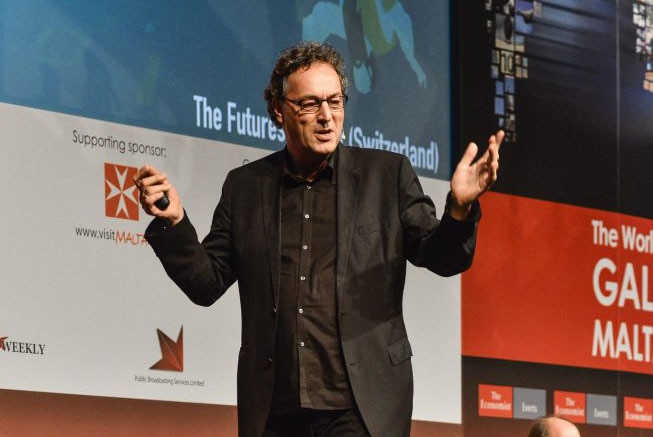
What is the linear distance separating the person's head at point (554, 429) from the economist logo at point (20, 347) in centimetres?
163

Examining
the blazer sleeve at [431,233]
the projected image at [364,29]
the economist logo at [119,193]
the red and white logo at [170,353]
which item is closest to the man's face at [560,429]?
the blazer sleeve at [431,233]

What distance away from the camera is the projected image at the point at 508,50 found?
592cm

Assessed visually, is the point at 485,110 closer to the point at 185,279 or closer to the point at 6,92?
the point at 6,92

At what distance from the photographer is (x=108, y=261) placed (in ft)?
14.2

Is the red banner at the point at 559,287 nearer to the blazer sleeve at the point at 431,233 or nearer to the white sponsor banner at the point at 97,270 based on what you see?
the white sponsor banner at the point at 97,270

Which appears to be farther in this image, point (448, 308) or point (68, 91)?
point (448, 308)

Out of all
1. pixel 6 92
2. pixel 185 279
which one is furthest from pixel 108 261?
pixel 185 279

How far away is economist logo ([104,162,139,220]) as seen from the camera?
4332mm

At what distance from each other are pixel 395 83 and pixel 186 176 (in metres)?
1.25

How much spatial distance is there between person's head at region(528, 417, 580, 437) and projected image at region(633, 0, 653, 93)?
3.64 metres

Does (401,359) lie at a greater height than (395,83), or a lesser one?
lesser

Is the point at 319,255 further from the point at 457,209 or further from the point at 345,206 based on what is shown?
the point at 457,209

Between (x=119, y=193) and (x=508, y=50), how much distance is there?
2.34 meters

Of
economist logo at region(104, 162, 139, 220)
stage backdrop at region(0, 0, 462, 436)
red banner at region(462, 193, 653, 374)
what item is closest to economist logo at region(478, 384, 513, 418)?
red banner at region(462, 193, 653, 374)
